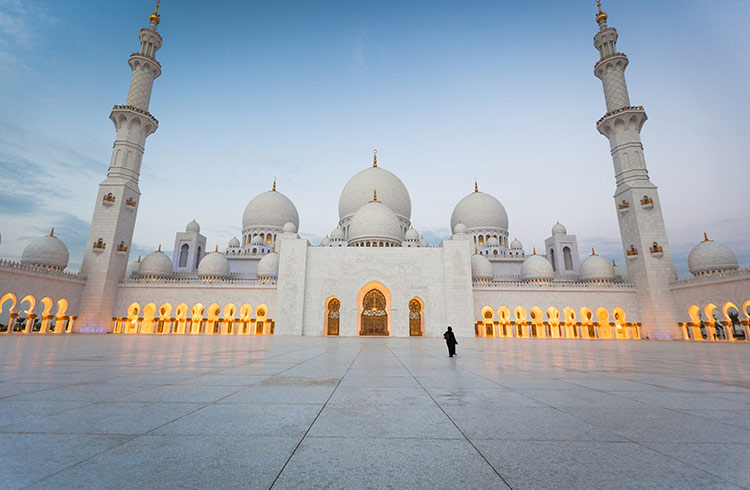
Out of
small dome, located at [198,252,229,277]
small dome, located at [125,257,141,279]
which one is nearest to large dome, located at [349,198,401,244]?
small dome, located at [198,252,229,277]

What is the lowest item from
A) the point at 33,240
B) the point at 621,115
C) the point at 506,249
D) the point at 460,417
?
the point at 460,417

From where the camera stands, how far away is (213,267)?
32.2 meters

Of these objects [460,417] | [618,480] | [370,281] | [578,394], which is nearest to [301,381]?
[460,417]

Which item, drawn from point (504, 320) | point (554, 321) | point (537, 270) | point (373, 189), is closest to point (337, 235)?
point (373, 189)

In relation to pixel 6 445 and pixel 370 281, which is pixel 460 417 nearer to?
pixel 6 445

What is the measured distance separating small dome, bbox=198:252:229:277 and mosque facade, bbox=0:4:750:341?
37cm

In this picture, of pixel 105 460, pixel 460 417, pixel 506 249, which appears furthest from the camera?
pixel 506 249

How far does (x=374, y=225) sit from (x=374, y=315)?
27.0 ft

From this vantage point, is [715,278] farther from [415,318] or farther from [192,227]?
[192,227]

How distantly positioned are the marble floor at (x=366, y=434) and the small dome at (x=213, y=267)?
29.4m

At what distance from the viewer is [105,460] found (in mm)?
1769

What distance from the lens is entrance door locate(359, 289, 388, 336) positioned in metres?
25.2

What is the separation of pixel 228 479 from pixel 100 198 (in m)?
32.7

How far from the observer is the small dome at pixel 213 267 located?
32000mm
